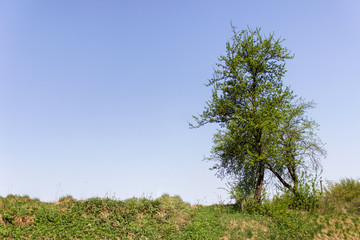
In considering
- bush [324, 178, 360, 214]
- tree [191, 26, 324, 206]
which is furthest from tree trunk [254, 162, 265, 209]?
bush [324, 178, 360, 214]

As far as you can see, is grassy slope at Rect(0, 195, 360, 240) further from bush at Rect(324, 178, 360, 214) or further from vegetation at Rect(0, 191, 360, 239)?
bush at Rect(324, 178, 360, 214)

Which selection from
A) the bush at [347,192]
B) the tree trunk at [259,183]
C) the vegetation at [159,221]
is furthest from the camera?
the bush at [347,192]

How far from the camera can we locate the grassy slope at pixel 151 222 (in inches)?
525

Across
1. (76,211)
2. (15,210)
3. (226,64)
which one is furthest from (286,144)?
(15,210)

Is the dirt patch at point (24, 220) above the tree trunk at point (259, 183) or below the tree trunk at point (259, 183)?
below

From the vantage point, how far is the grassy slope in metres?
13.3

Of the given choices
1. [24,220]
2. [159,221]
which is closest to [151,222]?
[159,221]

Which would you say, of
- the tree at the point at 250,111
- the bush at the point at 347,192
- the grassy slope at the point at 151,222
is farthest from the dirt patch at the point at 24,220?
the bush at the point at 347,192

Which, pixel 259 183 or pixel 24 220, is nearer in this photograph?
pixel 24 220

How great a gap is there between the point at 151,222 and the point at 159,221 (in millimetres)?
543

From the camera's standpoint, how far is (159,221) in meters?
15.7

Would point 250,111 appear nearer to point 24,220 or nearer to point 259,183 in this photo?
point 259,183

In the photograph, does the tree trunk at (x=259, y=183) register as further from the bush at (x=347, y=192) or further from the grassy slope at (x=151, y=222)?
the bush at (x=347, y=192)

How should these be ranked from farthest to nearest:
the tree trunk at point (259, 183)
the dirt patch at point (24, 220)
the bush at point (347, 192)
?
the bush at point (347, 192) → the tree trunk at point (259, 183) → the dirt patch at point (24, 220)
